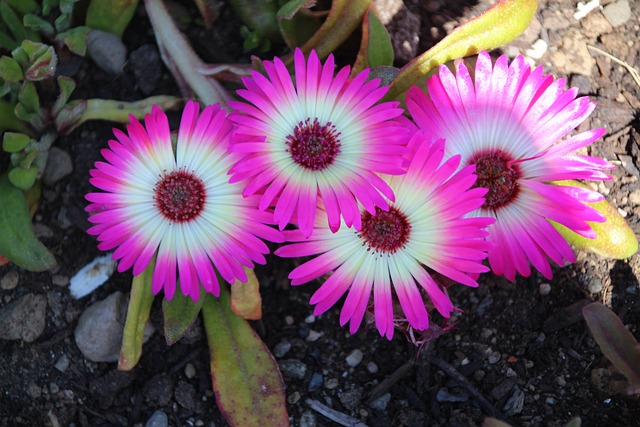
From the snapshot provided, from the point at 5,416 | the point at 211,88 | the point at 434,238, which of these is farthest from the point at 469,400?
the point at 5,416

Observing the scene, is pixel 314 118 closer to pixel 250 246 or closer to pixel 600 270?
pixel 250 246

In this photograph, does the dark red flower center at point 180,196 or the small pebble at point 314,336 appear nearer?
the dark red flower center at point 180,196

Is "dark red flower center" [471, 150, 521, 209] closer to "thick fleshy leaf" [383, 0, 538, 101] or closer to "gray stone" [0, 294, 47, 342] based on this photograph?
"thick fleshy leaf" [383, 0, 538, 101]

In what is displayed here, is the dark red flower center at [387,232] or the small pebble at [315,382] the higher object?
the dark red flower center at [387,232]

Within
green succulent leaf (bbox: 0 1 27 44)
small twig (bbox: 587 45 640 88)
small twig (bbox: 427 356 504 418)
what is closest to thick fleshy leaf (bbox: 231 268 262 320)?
small twig (bbox: 427 356 504 418)

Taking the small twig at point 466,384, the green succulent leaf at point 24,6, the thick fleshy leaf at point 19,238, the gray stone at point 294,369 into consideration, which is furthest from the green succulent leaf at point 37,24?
the small twig at point 466,384

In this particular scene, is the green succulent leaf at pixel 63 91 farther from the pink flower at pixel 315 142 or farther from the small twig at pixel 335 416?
the small twig at pixel 335 416
